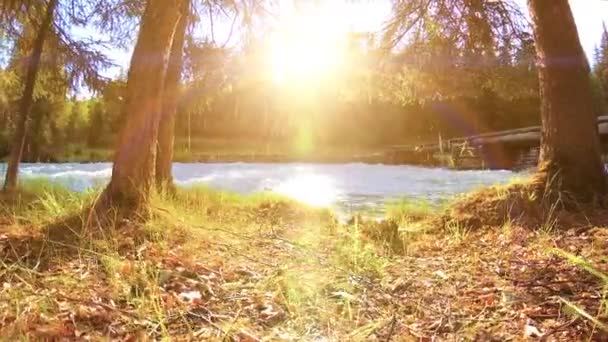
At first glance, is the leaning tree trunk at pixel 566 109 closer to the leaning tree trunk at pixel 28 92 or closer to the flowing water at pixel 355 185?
the flowing water at pixel 355 185

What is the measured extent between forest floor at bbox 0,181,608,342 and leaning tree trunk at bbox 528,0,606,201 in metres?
0.96

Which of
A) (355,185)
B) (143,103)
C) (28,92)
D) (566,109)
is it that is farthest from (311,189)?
(143,103)

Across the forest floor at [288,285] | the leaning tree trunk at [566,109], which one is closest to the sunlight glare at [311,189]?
the leaning tree trunk at [566,109]

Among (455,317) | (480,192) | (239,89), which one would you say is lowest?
(455,317)

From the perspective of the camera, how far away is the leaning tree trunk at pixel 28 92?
27.1 ft

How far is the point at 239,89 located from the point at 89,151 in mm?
25322

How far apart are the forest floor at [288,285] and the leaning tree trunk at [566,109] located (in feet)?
3.14

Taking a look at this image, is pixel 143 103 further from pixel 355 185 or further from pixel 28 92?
pixel 355 185

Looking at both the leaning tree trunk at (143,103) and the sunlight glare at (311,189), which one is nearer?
the leaning tree trunk at (143,103)

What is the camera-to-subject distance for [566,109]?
17.2 ft

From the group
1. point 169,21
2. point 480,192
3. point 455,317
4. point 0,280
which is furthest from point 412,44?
point 0,280

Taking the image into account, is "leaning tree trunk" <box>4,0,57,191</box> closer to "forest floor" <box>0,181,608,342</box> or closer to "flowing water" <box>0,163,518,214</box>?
"flowing water" <box>0,163,518,214</box>

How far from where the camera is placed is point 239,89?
863cm

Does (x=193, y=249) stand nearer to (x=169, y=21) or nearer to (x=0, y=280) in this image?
(x=0, y=280)
